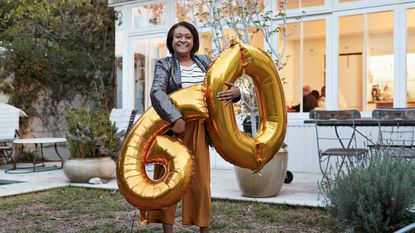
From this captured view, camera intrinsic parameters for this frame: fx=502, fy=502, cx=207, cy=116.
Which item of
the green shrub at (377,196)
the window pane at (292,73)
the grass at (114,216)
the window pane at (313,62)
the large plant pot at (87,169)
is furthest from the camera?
the window pane at (292,73)

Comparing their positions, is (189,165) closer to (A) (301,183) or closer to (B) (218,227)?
(B) (218,227)

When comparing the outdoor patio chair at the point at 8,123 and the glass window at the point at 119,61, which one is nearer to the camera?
the outdoor patio chair at the point at 8,123

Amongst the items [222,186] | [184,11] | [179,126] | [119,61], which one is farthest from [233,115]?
[119,61]

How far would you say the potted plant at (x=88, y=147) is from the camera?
5984 millimetres

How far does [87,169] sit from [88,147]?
283 millimetres

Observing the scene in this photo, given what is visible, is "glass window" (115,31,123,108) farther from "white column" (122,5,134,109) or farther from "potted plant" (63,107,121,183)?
"potted plant" (63,107,121,183)

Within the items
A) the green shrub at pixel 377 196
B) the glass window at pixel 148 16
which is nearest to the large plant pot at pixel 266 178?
the green shrub at pixel 377 196

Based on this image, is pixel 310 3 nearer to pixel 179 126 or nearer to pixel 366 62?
pixel 366 62

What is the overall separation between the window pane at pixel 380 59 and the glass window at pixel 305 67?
62 cm

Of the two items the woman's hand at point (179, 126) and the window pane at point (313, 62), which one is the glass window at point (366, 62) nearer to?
the window pane at point (313, 62)

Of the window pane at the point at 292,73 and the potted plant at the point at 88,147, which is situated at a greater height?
the window pane at the point at 292,73

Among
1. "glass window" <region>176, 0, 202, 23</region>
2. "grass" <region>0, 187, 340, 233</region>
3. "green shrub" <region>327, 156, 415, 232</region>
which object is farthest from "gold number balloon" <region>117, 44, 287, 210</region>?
"glass window" <region>176, 0, 202, 23</region>

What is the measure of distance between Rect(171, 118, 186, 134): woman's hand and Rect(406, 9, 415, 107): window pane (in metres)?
4.38

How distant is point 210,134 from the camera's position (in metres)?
2.88
